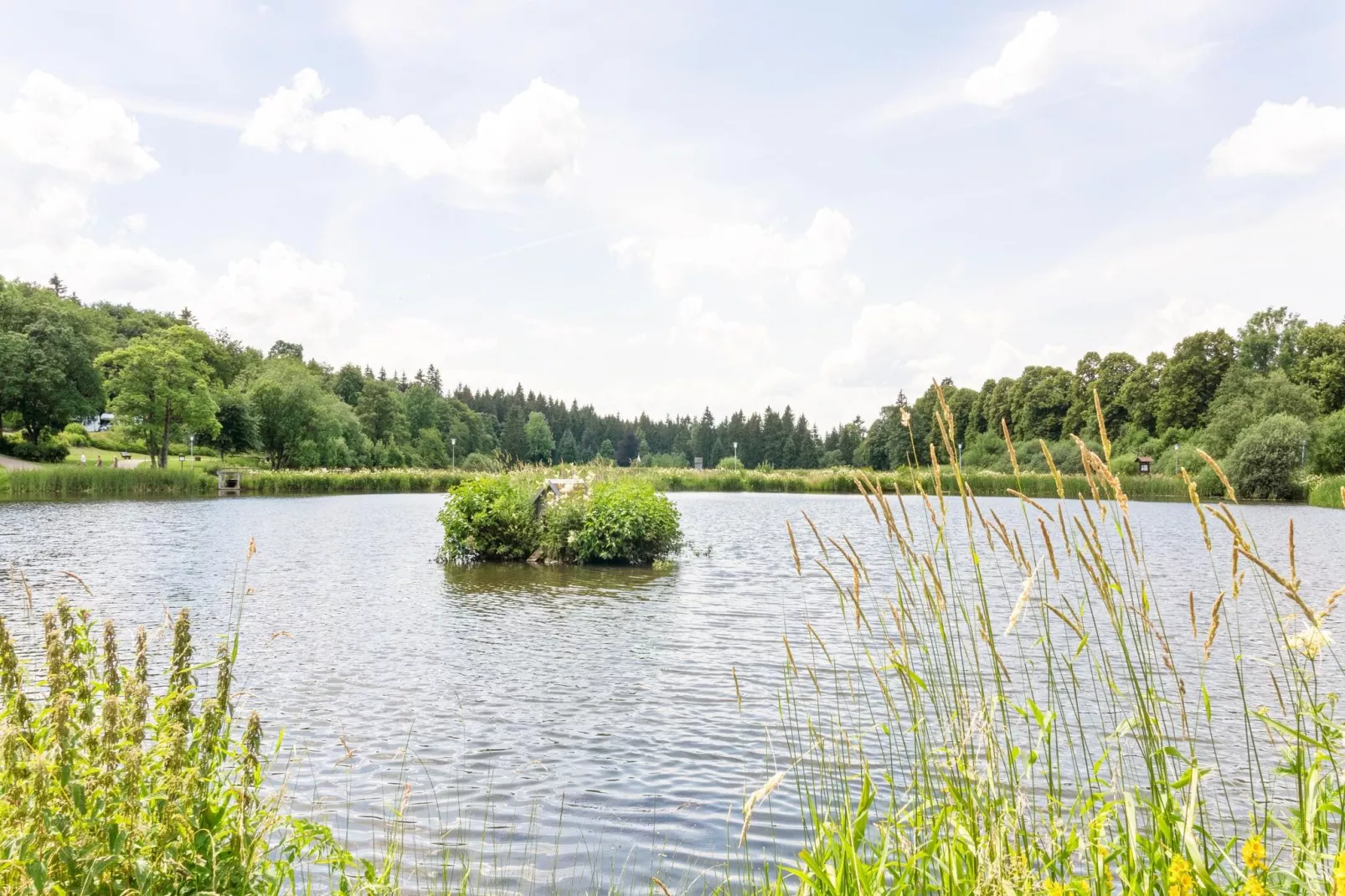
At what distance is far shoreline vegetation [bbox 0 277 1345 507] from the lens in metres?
52.1

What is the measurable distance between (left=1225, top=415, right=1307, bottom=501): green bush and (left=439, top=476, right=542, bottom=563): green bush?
4681 centimetres

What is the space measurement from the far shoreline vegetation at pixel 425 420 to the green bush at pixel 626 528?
7.88 feet

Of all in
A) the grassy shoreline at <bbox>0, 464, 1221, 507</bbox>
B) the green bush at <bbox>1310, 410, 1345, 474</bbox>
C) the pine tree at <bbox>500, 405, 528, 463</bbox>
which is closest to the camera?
the grassy shoreline at <bbox>0, 464, 1221, 507</bbox>

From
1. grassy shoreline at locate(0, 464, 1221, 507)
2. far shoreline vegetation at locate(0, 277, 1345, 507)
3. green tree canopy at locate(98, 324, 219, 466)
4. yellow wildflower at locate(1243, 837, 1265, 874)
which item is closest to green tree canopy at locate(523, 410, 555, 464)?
far shoreline vegetation at locate(0, 277, 1345, 507)

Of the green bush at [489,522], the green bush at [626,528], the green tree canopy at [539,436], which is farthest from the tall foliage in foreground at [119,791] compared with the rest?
the green tree canopy at [539,436]

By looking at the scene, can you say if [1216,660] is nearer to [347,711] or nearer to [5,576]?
[347,711]

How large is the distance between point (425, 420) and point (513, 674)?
99.9m

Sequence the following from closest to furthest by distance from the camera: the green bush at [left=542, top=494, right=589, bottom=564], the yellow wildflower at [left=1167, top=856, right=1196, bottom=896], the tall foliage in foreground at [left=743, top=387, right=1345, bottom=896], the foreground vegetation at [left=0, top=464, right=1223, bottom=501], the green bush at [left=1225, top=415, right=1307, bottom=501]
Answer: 1. the yellow wildflower at [left=1167, top=856, right=1196, bottom=896]
2. the tall foliage in foreground at [left=743, top=387, right=1345, bottom=896]
3. the green bush at [left=542, top=494, right=589, bottom=564]
4. the foreground vegetation at [left=0, top=464, right=1223, bottom=501]
5. the green bush at [left=1225, top=415, right=1307, bottom=501]

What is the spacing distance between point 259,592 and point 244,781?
43.5 feet

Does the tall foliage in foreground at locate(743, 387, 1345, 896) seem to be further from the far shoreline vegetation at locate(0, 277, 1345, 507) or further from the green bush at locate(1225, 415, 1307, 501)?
the green bush at locate(1225, 415, 1307, 501)

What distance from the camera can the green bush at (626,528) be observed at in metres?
19.7

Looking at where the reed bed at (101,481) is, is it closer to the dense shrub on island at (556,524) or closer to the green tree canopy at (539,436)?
the dense shrub on island at (556,524)

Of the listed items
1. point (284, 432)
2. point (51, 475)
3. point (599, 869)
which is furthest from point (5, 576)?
point (284, 432)

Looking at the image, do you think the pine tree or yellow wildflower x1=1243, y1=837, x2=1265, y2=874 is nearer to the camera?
yellow wildflower x1=1243, y1=837, x2=1265, y2=874
